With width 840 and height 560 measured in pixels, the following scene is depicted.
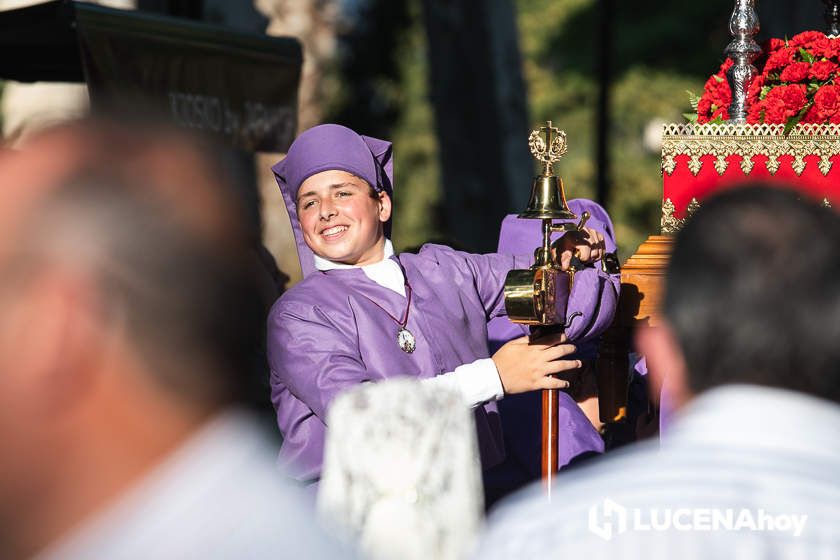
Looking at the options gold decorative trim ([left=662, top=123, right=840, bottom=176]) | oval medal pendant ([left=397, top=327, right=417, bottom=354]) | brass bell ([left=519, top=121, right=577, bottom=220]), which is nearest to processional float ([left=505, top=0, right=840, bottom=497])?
gold decorative trim ([left=662, top=123, right=840, bottom=176])

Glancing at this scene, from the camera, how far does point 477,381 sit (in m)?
3.51

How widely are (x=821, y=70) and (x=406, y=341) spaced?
64.5 inches

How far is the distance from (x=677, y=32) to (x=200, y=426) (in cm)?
2591

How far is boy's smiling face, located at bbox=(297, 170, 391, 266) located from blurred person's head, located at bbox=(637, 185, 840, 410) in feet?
7.21

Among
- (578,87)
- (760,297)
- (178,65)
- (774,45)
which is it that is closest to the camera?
(760,297)

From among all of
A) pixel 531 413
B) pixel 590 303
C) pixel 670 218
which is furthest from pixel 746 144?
pixel 531 413

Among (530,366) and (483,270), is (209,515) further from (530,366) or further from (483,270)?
(483,270)

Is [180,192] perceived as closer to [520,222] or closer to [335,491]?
[335,491]

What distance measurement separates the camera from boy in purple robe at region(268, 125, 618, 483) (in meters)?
3.53

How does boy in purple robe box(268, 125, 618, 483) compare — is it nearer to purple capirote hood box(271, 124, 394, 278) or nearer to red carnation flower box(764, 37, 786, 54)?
purple capirote hood box(271, 124, 394, 278)

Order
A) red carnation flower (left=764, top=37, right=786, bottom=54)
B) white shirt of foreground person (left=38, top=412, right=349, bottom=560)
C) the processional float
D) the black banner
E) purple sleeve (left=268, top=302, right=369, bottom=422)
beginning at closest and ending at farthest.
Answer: white shirt of foreground person (left=38, top=412, right=349, bottom=560) < purple sleeve (left=268, top=302, right=369, bottom=422) < the processional float < red carnation flower (left=764, top=37, right=786, bottom=54) < the black banner

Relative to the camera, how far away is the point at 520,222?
4523mm

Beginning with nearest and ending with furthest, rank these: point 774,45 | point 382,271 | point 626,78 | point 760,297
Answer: point 760,297 < point 382,271 < point 774,45 < point 626,78

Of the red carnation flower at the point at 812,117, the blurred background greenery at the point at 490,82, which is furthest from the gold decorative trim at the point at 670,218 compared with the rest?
the blurred background greenery at the point at 490,82
